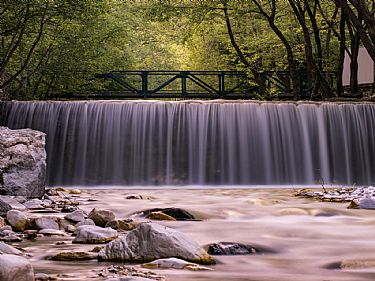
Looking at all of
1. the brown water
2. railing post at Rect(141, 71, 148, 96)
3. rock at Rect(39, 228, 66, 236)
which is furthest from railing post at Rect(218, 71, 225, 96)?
rock at Rect(39, 228, 66, 236)

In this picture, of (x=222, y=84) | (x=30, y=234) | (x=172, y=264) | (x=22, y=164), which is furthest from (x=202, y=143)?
(x=172, y=264)

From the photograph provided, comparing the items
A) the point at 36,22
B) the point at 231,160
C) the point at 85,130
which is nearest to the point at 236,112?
the point at 231,160

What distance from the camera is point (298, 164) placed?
1495 cm

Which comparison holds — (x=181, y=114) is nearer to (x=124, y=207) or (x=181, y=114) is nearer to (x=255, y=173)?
(x=255, y=173)

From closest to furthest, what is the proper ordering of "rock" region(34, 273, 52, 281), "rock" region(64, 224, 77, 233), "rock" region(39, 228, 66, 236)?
→ "rock" region(34, 273, 52, 281) → "rock" region(39, 228, 66, 236) → "rock" region(64, 224, 77, 233)

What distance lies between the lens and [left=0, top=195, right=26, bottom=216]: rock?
7.13 metres

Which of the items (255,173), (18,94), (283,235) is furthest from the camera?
(18,94)

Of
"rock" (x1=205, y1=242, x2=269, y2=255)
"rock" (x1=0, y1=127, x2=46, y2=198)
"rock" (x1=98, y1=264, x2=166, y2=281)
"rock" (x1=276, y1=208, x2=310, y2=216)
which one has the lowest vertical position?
"rock" (x1=98, y1=264, x2=166, y2=281)

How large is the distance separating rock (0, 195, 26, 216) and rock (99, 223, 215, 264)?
115 inches

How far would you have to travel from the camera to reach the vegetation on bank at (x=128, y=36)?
1395 centimetres

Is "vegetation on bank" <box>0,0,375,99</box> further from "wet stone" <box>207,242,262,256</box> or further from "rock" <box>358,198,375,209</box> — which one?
"wet stone" <box>207,242,262,256</box>

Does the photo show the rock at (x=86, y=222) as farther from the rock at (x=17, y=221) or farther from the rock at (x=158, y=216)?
the rock at (x=158, y=216)

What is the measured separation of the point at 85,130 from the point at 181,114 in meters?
2.56

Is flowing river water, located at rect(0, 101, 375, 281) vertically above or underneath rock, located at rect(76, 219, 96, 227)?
above
